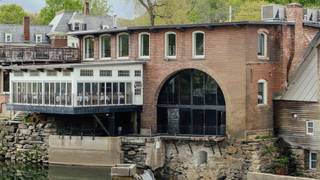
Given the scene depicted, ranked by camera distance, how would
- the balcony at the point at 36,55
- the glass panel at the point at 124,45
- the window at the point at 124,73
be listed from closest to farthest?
the window at the point at 124,73, the glass panel at the point at 124,45, the balcony at the point at 36,55

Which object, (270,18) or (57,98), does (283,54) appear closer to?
(270,18)

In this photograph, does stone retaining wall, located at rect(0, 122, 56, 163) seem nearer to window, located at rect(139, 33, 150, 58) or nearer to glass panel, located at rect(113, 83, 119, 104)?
glass panel, located at rect(113, 83, 119, 104)

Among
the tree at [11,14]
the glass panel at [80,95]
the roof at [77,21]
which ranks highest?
the tree at [11,14]

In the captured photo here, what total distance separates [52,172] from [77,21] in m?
32.9

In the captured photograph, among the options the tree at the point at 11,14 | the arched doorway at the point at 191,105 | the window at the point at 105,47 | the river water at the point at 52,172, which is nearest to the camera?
the river water at the point at 52,172

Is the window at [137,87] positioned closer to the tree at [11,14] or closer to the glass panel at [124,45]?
the glass panel at [124,45]

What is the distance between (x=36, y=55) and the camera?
50531 millimetres

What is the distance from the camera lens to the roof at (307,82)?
37.3 meters

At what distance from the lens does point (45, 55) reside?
5072cm

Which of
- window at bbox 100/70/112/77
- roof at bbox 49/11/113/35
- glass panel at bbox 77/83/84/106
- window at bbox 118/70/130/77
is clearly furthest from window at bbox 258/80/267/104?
roof at bbox 49/11/113/35

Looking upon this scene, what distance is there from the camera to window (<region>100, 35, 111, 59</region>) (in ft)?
147

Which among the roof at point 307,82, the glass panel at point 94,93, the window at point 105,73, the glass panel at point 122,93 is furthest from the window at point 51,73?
the roof at point 307,82

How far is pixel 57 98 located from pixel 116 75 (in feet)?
12.7

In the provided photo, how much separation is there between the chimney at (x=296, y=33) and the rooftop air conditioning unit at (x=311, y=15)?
3767mm
